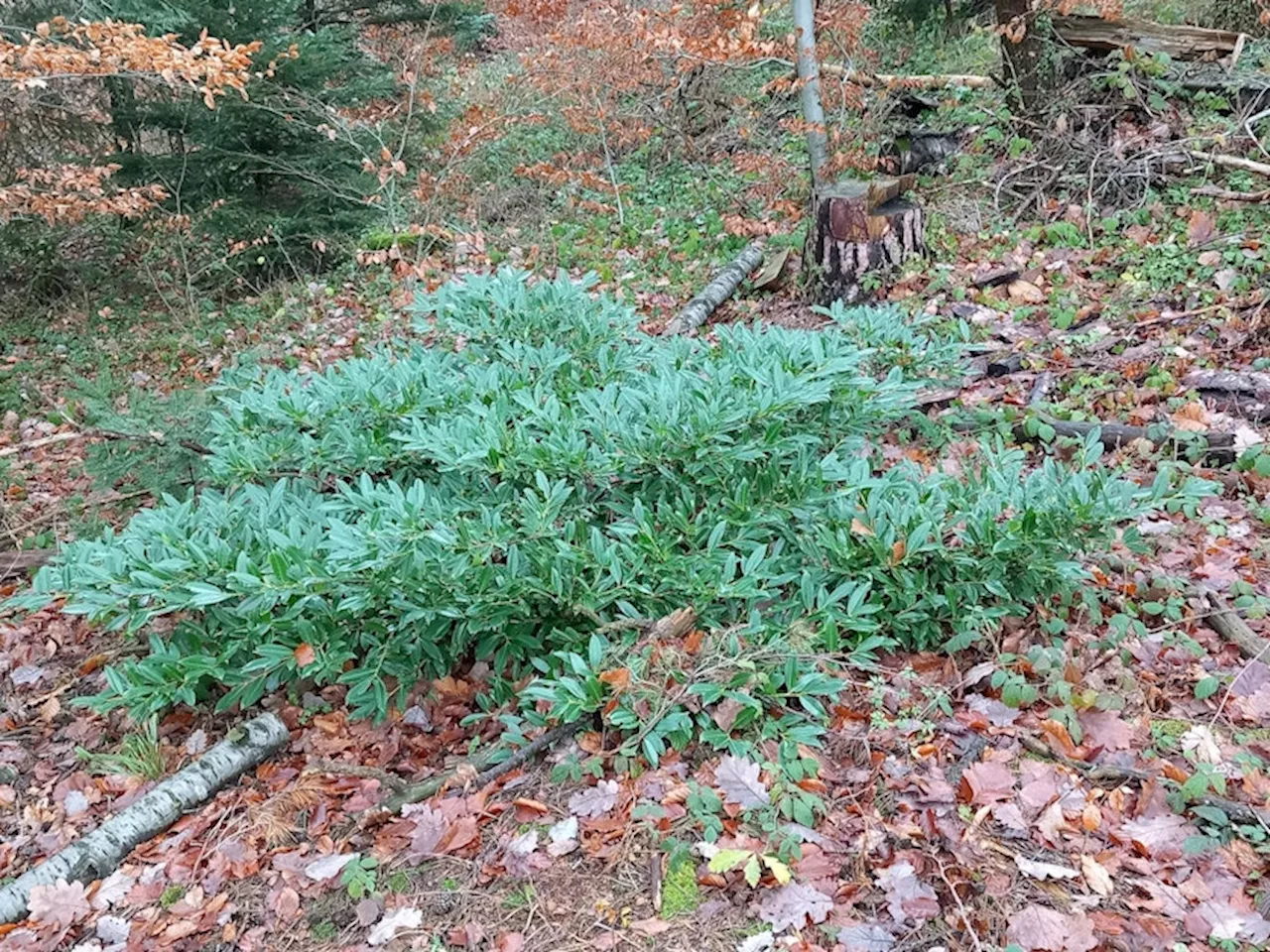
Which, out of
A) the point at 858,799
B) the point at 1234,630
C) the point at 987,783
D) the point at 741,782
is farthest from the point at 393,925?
the point at 1234,630

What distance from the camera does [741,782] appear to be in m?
2.46

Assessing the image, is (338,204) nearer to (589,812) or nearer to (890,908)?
(589,812)

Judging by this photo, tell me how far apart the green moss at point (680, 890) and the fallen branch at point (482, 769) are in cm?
66

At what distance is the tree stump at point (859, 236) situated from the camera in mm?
6293

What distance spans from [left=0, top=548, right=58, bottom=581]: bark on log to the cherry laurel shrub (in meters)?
2.01

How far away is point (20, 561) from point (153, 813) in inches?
105

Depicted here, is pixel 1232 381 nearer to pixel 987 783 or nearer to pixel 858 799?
pixel 987 783

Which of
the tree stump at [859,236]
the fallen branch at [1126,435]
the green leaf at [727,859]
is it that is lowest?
the green leaf at [727,859]

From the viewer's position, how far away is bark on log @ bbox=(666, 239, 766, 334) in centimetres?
650

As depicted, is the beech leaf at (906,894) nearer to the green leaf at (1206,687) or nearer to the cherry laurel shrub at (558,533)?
the cherry laurel shrub at (558,533)

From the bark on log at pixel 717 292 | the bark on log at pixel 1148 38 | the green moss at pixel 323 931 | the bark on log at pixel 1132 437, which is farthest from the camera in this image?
the bark on log at pixel 1148 38

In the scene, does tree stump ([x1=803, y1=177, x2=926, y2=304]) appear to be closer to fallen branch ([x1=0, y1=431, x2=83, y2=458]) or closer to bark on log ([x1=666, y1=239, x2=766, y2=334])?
bark on log ([x1=666, y1=239, x2=766, y2=334])

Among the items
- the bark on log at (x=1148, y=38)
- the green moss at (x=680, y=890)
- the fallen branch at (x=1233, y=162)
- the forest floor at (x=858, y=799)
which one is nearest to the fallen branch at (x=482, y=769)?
the forest floor at (x=858, y=799)

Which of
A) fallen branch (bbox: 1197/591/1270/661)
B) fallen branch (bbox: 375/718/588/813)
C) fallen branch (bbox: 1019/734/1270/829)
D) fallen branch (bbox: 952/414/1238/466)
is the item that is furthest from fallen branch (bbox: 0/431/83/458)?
fallen branch (bbox: 1197/591/1270/661)
